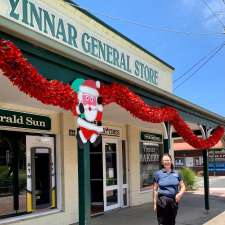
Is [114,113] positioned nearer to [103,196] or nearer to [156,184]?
[103,196]

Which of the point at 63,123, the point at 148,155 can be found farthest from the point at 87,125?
the point at 148,155

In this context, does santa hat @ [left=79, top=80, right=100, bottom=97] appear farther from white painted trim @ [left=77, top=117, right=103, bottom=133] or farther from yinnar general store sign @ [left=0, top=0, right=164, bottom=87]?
yinnar general store sign @ [left=0, top=0, right=164, bottom=87]

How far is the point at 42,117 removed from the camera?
41.2 ft

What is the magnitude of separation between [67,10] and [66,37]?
2.31ft

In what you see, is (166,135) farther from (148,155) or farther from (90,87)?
(148,155)

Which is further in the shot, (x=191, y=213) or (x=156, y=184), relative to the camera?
(x=191, y=213)

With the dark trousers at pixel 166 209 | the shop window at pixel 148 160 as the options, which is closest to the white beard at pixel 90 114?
the dark trousers at pixel 166 209

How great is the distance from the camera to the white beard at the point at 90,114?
8492 mm

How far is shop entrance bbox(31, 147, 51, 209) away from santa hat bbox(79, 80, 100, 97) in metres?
4.07

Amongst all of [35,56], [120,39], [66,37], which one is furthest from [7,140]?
[120,39]

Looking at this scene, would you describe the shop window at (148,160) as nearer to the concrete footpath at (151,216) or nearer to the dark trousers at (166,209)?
the concrete footpath at (151,216)

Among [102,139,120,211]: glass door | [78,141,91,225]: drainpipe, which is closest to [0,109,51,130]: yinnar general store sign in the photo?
[78,141,91,225]: drainpipe

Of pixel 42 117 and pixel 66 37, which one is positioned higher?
pixel 66 37

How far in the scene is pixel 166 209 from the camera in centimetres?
921
